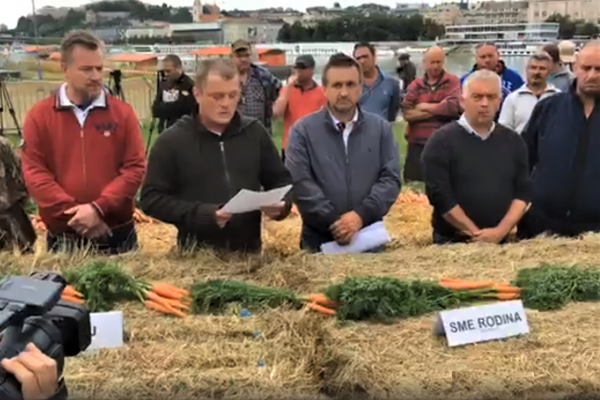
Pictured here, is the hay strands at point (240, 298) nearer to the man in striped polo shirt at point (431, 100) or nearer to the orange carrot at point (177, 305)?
the orange carrot at point (177, 305)

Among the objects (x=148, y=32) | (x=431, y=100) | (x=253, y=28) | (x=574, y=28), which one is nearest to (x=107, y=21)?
(x=253, y=28)

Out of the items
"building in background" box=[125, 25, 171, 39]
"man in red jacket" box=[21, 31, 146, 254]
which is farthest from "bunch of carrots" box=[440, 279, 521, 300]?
"building in background" box=[125, 25, 171, 39]

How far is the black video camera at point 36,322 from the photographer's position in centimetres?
147

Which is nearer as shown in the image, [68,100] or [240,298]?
[240,298]

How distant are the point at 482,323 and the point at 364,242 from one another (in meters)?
1.35

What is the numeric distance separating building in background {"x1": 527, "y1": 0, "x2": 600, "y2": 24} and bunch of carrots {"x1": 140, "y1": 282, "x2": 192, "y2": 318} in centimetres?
2101

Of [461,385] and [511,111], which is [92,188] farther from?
[511,111]

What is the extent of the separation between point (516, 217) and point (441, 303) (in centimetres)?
148

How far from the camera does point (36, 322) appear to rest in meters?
1.54

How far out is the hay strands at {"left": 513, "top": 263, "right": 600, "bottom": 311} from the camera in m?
2.87

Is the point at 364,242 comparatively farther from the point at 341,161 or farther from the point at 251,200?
the point at 251,200

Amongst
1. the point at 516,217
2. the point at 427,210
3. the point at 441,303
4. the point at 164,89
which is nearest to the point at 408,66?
the point at 164,89

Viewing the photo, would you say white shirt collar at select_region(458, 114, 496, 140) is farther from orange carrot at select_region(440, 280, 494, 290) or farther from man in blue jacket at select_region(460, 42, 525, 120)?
man in blue jacket at select_region(460, 42, 525, 120)

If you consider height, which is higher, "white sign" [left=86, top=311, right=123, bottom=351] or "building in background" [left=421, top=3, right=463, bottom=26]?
"building in background" [left=421, top=3, right=463, bottom=26]
